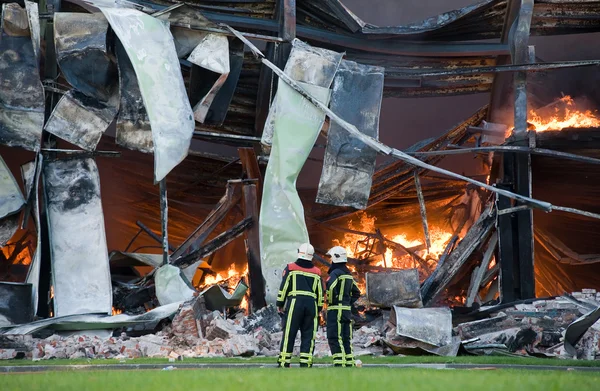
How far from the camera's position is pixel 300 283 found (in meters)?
9.22

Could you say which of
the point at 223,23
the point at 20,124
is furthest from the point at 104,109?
the point at 223,23

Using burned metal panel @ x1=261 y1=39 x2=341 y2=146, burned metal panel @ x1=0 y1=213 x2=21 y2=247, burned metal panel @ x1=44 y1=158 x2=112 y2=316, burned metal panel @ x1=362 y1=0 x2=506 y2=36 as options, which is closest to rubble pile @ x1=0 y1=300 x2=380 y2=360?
burned metal panel @ x1=44 y1=158 x2=112 y2=316

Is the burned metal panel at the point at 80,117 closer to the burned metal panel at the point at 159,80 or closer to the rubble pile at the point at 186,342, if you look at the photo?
the burned metal panel at the point at 159,80

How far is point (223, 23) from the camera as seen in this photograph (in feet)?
47.5

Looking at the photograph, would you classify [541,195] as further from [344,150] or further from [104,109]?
[104,109]

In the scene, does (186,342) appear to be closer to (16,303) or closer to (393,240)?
(16,303)

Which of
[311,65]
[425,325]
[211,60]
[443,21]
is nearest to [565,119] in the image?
[443,21]

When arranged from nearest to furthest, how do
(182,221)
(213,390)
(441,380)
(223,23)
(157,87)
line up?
(213,390)
(441,380)
(157,87)
(223,23)
(182,221)

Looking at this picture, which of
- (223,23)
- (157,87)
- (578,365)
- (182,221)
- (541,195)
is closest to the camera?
(578,365)

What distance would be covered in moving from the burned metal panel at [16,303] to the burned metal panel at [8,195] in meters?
1.11


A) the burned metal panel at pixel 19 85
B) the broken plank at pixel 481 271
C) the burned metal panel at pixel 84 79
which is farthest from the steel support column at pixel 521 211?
the burned metal panel at pixel 19 85

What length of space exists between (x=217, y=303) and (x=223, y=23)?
4.71 metres

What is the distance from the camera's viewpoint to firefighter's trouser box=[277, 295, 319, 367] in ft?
29.9

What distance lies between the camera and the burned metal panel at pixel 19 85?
1302 cm
